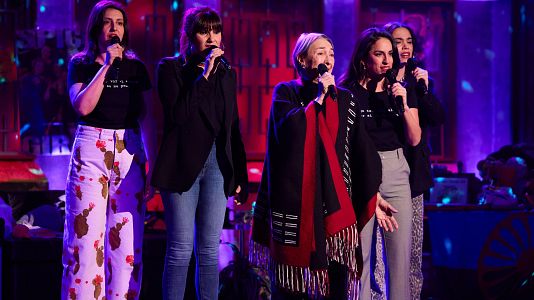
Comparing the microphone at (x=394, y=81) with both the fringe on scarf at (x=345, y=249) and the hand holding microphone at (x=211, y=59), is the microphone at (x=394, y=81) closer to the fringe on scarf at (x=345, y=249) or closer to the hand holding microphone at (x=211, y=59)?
the fringe on scarf at (x=345, y=249)

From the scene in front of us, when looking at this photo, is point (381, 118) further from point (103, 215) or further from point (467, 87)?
point (467, 87)

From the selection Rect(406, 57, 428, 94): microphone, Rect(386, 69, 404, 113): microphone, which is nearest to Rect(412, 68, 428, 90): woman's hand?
Rect(406, 57, 428, 94): microphone

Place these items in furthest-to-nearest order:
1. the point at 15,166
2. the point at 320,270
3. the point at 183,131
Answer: the point at 15,166
the point at 183,131
the point at 320,270

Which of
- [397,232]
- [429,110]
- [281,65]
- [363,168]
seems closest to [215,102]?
[363,168]

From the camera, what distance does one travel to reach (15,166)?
557 cm

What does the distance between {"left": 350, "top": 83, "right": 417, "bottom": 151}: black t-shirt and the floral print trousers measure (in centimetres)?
97

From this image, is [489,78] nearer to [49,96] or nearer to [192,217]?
[49,96]

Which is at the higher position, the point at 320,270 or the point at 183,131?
the point at 183,131

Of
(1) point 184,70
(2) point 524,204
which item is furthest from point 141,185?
(2) point 524,204

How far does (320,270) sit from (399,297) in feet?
1.71

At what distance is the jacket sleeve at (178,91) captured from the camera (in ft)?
9.04

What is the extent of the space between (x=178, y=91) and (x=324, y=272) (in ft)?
2.94

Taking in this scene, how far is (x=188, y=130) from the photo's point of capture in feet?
9.07

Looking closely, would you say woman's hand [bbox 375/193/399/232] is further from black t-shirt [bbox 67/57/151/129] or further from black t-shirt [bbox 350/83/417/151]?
black t-shirt [bbox 67/57/151/129]
